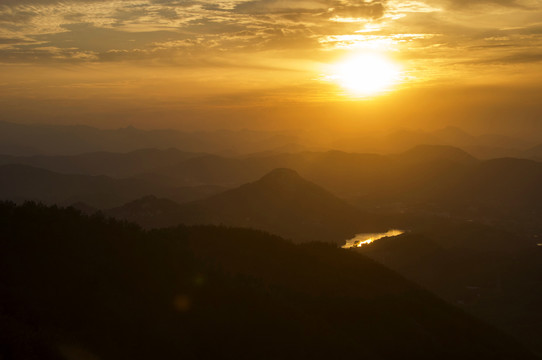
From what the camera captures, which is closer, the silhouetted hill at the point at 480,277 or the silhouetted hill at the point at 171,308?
the silhouetted hill at the point at 171,308

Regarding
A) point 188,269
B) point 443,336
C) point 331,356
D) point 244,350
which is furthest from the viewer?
point 443,336

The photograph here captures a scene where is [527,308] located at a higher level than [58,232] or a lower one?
lower

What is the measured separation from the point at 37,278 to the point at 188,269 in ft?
38.0

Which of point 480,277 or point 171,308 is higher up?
point 171,308

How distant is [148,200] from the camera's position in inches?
7628

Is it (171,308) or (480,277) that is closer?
(171,308)

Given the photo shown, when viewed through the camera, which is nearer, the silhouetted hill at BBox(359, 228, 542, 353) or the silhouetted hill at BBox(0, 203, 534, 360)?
the silhouetted hill at BBox(0, 203, 534, 360)

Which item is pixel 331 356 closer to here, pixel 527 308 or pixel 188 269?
pixel 188 269

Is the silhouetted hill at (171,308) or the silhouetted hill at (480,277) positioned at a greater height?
the silhouetted hill at (171,308)

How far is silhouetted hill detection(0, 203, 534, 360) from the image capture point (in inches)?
1014

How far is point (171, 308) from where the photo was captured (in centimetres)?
3191

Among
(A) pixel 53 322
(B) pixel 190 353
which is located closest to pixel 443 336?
(B) pixel 190 353

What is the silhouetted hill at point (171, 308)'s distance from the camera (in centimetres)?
2575

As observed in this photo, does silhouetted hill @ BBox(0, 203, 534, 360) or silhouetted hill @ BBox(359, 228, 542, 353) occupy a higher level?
silhouetted hill @ BBox(0, 203, 534, 360)
